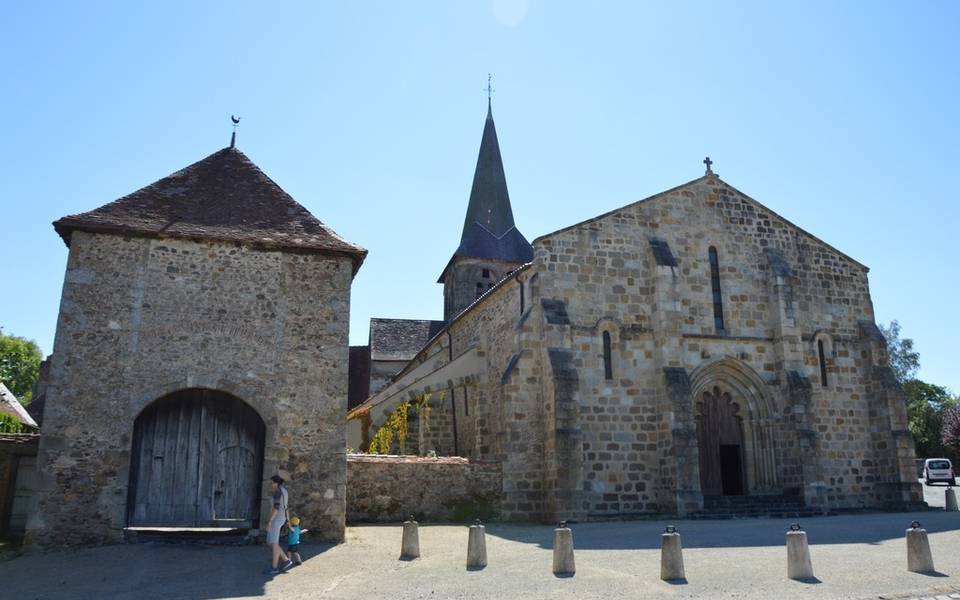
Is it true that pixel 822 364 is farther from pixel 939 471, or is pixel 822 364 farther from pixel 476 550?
pixel 939 471

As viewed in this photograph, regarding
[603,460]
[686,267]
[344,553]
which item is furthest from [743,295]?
[344,553]

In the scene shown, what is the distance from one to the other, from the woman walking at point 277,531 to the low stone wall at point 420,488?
492 centimetres

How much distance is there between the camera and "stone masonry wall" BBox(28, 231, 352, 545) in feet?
39.0

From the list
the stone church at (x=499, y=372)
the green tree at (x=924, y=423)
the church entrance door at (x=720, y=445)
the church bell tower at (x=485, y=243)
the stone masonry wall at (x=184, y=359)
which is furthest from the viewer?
the green tree at (x=924, y=423)

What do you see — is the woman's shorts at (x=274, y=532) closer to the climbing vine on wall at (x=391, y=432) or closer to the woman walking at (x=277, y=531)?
the woman walking at (x=277, y=531)

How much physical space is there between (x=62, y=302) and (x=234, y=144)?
486cm

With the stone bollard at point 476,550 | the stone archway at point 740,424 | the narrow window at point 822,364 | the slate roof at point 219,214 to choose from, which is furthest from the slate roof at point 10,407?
the narrow window at point 822,364

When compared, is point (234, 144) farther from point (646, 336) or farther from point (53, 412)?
point (646, 336)

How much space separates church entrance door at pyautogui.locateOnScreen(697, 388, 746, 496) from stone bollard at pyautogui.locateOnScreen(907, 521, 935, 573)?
9172mm

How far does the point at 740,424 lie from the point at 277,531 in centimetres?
1322

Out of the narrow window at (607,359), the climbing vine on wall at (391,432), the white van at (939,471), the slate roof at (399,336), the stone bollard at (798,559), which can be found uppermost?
the slate roof at (399,336)

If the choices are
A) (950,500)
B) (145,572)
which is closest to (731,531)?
(950,500)

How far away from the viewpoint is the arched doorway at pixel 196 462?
1242 cm

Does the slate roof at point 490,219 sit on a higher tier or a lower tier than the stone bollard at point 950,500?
higher
